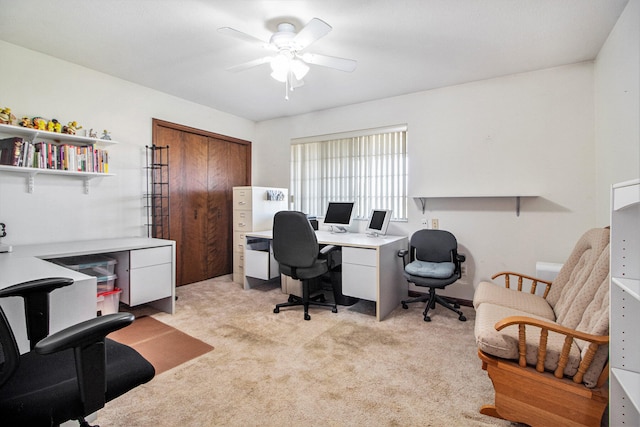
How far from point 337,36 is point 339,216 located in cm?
206

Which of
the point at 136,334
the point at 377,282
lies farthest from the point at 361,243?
the point at 136,334

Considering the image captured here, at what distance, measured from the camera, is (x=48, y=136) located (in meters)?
2.72

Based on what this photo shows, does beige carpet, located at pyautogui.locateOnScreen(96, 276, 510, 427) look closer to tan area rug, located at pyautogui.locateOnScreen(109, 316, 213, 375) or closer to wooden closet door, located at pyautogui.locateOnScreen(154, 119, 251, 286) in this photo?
tan area rug, located at pyautogui.locateOnScreen(109, 316, 213, 375)

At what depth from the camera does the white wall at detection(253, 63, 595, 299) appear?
2.79 meters

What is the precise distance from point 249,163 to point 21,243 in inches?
114

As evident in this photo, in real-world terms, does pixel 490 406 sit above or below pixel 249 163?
below

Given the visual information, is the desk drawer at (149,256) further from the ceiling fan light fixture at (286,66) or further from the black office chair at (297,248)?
the ceiling fan light fixture at (286,66)

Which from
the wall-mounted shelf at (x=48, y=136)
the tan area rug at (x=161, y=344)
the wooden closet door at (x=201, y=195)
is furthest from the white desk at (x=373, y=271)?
the wall-mounted shelf at (x=48, y=136)

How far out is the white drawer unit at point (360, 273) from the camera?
2840mm

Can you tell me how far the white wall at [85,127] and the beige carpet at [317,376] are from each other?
1.23 m

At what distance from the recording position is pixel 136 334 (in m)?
2.50

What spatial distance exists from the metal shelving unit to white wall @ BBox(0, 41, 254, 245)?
0.09 metres

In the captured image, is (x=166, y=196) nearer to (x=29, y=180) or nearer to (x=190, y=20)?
(x=29, y=180)

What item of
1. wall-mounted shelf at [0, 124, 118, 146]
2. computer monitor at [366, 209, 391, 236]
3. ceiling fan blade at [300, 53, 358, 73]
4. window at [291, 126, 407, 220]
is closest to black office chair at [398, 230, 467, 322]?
computer monitor at [366, 209, 391, 236]
